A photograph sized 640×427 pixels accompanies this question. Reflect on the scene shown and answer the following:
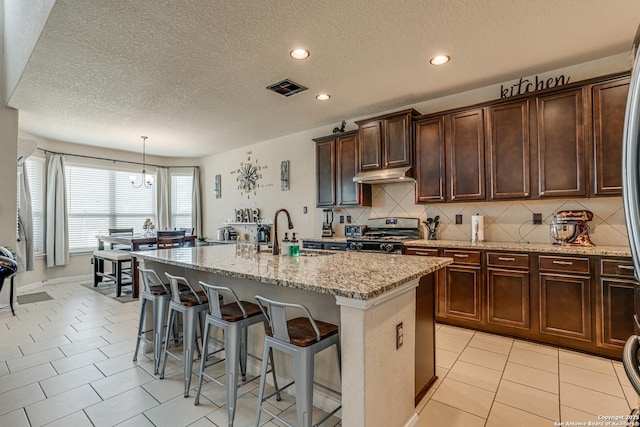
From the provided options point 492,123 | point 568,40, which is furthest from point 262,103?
point 568,40

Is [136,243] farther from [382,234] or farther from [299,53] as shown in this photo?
[299,53]

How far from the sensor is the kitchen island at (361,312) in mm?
1398

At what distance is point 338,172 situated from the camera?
15.1ft

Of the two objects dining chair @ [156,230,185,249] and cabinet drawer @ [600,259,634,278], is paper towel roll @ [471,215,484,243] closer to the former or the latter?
cabinet drawer @ [600,259,634,278]

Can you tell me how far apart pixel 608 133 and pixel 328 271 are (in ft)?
9.35

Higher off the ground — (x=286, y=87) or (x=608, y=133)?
(x=286, y=87)

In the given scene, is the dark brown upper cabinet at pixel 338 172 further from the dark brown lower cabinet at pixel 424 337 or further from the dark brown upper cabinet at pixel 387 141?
the dark brown lower cabinet at pixel 424 337

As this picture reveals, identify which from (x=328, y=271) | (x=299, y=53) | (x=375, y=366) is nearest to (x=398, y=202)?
(x=299, y=53)

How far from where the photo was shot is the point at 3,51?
163 inches

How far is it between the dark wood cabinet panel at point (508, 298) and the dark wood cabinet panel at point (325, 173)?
232 cm

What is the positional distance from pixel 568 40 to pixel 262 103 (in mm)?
3189

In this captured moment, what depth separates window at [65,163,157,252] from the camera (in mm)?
6133

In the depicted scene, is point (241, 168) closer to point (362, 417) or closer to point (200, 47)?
point (200, 47)

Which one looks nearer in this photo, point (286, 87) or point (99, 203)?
point (286, 87)
